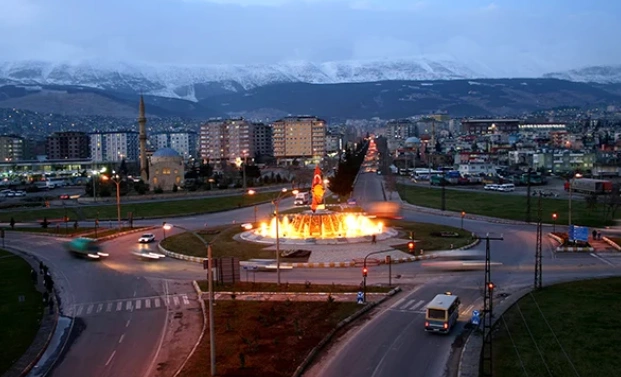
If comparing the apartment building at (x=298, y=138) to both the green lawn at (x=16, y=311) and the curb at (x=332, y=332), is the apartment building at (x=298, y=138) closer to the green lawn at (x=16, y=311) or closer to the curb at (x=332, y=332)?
the green lawn at (x=16, y=311)

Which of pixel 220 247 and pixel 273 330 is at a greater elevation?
pixel 220 247

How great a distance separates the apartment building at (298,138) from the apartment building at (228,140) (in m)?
7.94

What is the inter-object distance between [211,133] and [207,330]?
160227mm

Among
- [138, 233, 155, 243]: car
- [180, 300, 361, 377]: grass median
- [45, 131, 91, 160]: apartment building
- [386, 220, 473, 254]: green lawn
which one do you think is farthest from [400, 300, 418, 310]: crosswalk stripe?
[45, 131, 91, 160]: apartment building

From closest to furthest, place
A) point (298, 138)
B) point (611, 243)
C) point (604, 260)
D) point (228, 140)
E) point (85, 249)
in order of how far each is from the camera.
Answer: point (604, 260) → point (85, 249) → point (611, 243) → point (228, 140) → point (298, 138)

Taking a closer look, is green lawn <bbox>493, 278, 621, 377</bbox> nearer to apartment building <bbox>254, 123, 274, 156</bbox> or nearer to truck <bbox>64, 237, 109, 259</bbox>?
truck <bbox>64, 237, 109, 259</bbox>

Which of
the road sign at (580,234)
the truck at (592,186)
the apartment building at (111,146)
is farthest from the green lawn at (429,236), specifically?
the apartment building at (111,146)

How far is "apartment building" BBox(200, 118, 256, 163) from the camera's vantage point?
179 metres

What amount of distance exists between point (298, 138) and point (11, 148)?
8760 cm

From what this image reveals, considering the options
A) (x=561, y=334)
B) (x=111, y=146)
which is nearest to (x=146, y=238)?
(x=561, y=334)

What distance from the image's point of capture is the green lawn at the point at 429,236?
148 ft

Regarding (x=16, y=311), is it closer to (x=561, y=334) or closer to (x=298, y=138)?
(x=561, y=334)

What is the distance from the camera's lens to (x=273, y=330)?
25281mm

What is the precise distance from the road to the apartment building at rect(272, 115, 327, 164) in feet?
419
